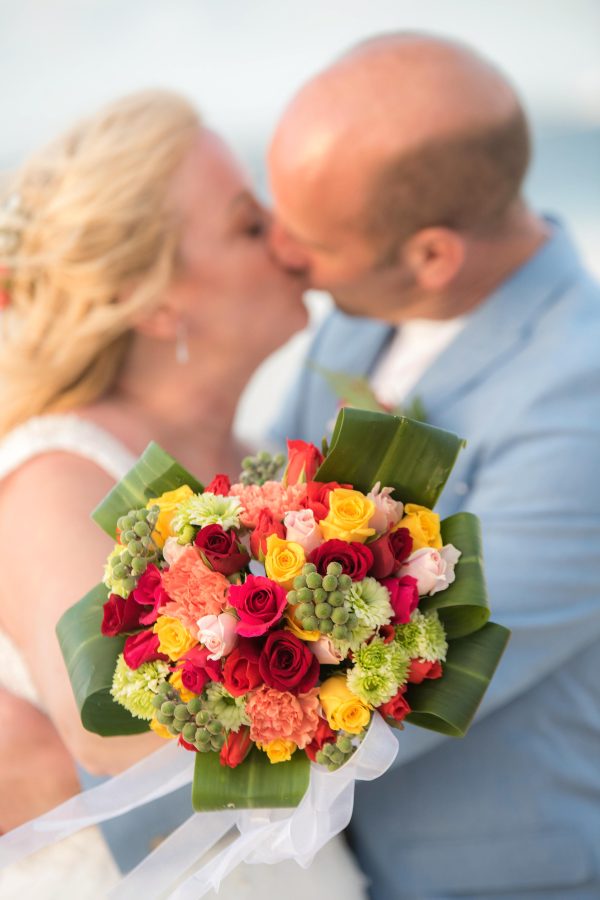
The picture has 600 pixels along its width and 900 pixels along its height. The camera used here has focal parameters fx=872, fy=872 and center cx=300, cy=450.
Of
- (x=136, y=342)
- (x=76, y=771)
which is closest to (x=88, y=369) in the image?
(x=136, y=342)

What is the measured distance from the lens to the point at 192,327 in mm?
2305

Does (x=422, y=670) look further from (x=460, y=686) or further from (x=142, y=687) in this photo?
(x=142, y=687)

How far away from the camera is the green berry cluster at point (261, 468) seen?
125 centimetres

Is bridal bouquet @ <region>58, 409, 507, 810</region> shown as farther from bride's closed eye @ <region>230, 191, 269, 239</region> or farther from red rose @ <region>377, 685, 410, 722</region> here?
bride's closed eye @ <region>230, 191, 269, 239</region>

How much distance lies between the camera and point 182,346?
233 cm

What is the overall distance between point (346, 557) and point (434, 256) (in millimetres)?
1429

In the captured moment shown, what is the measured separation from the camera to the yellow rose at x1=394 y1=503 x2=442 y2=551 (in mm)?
1121

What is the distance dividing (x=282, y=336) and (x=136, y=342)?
40cm

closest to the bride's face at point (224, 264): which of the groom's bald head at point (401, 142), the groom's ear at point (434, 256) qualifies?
the groom's bald head at point (401, 142)

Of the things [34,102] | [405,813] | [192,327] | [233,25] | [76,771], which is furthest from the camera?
[233,25]

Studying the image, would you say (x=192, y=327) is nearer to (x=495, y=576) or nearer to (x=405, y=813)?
(x=495, y=576)

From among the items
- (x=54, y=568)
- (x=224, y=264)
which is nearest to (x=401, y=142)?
(x=224, y=264)

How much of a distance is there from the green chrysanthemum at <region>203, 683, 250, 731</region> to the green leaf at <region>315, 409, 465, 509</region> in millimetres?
296

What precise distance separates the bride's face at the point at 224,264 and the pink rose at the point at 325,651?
1.38 m
